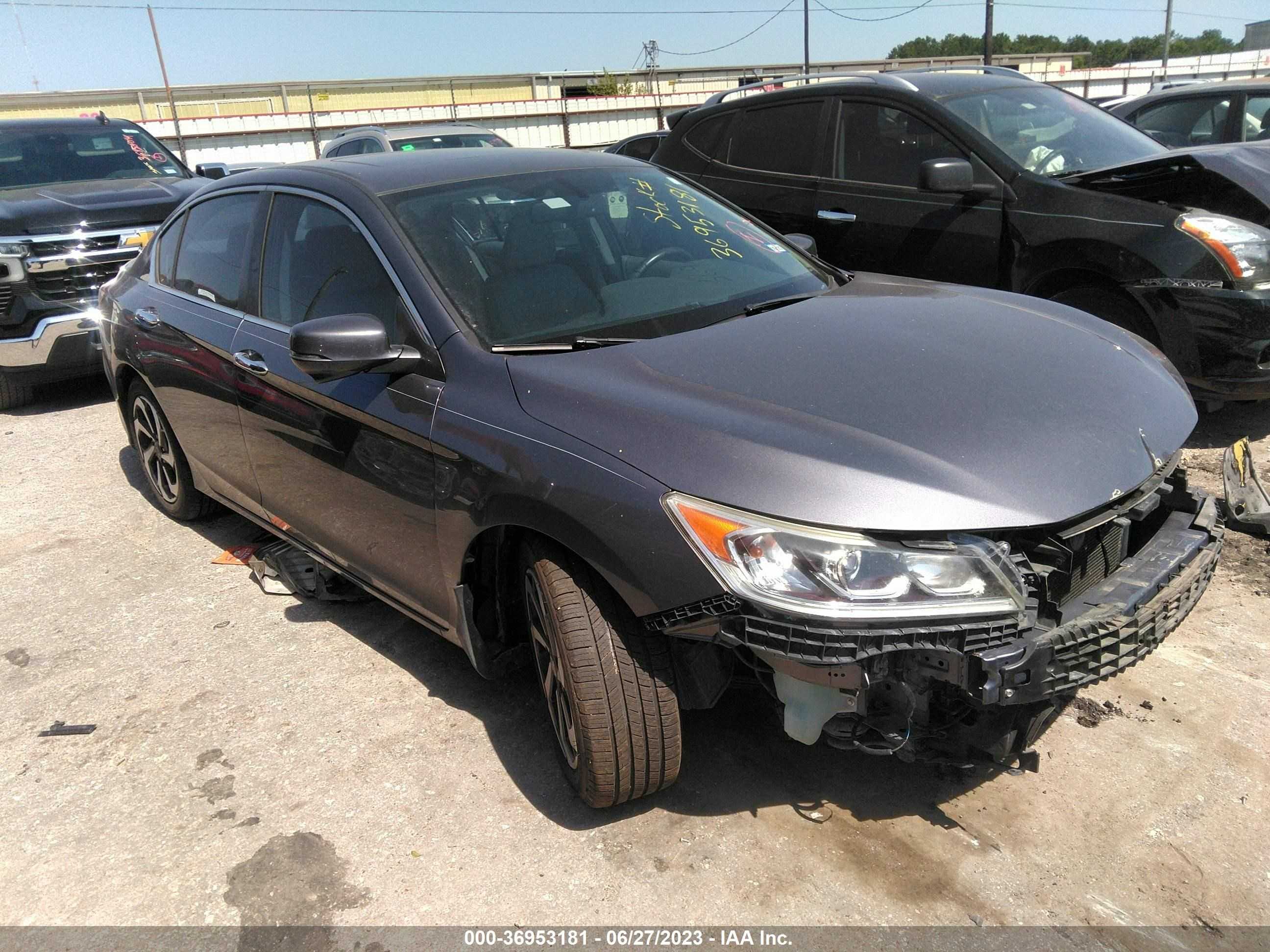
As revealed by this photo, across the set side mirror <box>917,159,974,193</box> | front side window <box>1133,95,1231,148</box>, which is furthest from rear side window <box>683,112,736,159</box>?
front side window <box>1133,95,1231,148</box>

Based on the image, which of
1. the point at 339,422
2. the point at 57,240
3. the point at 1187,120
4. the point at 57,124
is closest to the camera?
the point at 339,422

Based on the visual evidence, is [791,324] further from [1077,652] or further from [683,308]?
[1077,652]

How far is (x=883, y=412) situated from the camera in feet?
7.77

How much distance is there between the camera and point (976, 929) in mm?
2258

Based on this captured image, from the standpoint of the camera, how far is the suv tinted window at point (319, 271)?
3.08 meters

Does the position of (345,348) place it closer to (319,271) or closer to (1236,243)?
(319,271)

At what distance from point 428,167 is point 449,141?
8.17 meters

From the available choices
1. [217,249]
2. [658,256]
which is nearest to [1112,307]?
[658,256]

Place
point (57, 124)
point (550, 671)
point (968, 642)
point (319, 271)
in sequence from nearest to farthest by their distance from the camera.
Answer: point (968, 642)
point (550, 671)
point (319, 271)
point (57, 124)

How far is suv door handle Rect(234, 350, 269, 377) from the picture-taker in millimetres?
3510

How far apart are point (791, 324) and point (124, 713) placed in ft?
8.44

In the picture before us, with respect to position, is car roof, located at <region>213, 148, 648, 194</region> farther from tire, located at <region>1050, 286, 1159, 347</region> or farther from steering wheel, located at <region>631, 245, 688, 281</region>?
tire, located at <region>1050, 286, 1159, 347</region>

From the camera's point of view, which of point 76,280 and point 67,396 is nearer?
point 76,280

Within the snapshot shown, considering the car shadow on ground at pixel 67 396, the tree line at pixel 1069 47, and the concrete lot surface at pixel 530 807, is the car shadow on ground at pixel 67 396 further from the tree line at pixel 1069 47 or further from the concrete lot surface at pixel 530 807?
the tree line at pixel 1069 47
